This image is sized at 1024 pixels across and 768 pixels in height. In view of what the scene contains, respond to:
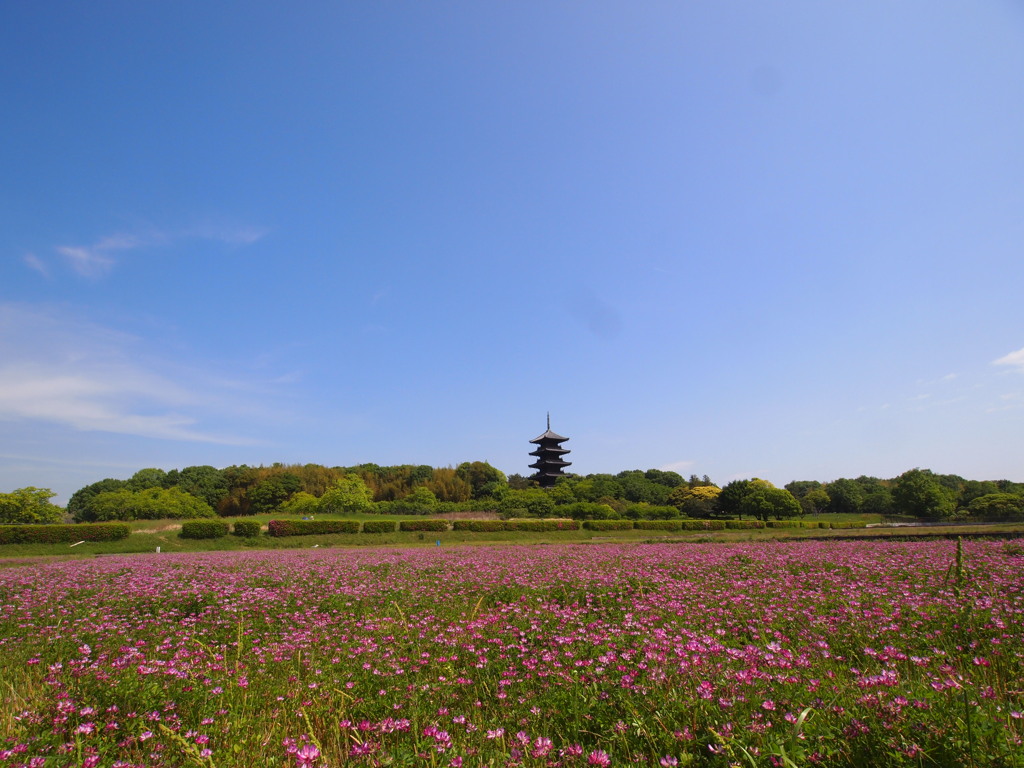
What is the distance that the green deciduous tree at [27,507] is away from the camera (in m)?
48.4

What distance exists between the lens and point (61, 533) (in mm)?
28797

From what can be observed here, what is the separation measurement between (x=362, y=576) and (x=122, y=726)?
7301 millimetres

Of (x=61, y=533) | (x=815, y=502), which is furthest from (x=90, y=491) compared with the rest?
(x=815, y=502)

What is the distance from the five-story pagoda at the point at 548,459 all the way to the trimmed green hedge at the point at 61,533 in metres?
54.4

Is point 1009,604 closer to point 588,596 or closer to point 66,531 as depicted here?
point 588,596

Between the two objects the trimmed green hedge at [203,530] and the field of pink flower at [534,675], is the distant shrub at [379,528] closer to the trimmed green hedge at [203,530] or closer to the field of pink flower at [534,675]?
the trimmed green hedge at [203,530]

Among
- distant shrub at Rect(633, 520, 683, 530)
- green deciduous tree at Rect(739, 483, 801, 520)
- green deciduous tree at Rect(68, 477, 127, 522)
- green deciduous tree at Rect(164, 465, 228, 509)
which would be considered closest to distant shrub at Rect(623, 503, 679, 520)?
distant shrub at Rect(633, 520, 683, 530)

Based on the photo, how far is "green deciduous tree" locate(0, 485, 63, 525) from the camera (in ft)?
159

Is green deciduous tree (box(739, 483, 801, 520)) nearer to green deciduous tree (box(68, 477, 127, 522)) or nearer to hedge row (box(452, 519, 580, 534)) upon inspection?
hedge row (box(452, 519, 580, 534))

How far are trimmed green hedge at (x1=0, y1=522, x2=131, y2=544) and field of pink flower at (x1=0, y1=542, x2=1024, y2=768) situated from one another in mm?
26733

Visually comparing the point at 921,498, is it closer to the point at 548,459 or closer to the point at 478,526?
the point at 548,459

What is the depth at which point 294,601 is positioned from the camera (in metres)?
8.09

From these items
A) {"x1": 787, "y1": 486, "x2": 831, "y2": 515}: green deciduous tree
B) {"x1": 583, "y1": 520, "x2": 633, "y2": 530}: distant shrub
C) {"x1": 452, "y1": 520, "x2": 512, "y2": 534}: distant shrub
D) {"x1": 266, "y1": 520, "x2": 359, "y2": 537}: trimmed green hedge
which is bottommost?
{"x1": 787, "y1": 486, "x2": 831, "y2": 515}: green deciduous tree

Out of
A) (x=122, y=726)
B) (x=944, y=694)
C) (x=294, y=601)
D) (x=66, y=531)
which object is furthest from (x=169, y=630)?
(x=66, y=531)
